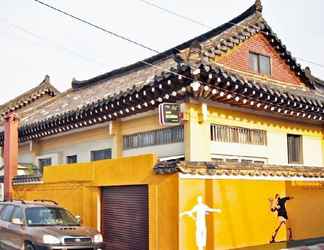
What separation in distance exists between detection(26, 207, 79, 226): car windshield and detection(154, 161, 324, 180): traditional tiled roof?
2.82 meters

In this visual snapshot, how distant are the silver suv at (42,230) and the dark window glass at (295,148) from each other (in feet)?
25.6

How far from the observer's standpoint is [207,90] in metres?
11.4

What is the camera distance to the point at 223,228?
408 inches

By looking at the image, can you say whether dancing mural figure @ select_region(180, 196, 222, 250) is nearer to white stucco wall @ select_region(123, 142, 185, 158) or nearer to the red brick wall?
white stucco wall @ select_region(123, 142, 185, 158)

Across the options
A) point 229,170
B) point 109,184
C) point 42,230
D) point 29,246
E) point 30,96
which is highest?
point 30,96

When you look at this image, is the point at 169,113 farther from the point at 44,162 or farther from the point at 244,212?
the point at 44,162

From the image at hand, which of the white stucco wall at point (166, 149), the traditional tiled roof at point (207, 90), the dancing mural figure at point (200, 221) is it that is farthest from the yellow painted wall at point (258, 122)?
the dancing mural figure at point (200, 221)

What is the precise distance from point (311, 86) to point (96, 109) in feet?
27.6

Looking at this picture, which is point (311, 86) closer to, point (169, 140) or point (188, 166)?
point (169, 140)

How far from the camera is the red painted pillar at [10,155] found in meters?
17.8

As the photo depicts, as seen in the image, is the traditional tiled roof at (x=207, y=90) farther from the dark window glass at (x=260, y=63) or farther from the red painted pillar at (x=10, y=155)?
the red painted pillar at (x=10, y=155)

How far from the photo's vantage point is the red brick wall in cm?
1434

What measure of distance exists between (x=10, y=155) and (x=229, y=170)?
10.6m

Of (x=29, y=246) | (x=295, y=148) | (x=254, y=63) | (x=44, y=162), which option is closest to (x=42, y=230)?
(x=29, y=246)
